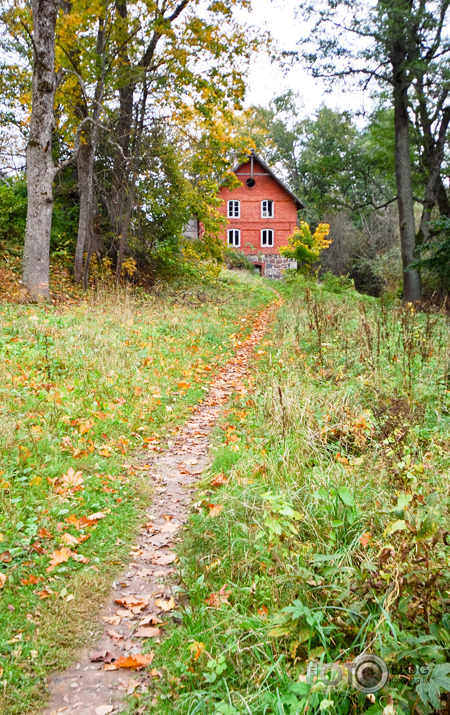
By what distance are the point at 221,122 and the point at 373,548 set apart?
687 inches

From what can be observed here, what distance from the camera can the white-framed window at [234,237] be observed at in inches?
1535

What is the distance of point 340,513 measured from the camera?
3.43m

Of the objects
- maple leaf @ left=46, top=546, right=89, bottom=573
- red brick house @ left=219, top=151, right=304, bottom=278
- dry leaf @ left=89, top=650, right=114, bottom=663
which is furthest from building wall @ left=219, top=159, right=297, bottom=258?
dry leaf @ left=89, top=650, right=114, bottom=663

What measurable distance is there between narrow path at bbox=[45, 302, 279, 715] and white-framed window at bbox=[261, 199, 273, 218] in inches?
1380

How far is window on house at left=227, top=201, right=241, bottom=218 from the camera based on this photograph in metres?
38.9

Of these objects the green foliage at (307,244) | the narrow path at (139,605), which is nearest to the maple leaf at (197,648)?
the narrow path at (139,605)

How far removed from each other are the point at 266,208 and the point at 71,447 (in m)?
36.2

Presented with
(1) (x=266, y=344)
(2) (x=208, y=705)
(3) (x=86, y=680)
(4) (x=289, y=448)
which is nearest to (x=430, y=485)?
(4) (x=289, y=448)

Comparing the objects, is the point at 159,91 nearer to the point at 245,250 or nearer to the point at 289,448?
the point at 289,448

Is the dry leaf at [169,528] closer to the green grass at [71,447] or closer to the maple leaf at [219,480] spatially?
the green grass at [71,447]

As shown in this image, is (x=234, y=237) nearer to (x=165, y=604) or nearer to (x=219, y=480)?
(x=219, y=480)

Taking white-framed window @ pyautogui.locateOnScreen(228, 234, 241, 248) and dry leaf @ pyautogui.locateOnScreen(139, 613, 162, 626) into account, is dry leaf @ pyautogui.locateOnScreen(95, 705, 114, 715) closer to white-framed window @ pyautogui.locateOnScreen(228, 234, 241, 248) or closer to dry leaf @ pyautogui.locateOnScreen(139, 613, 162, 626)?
dry leaf @ pyautogui.locateOnScreen(139, 613, 162, 626)

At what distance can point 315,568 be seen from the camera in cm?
306

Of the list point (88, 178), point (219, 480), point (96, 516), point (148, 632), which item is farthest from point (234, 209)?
point (148, 632)
